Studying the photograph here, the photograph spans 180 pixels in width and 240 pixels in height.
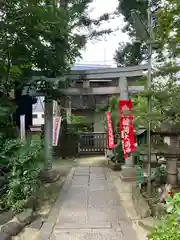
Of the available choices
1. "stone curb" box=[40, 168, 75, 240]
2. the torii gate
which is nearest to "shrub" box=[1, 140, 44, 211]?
"stone curb" box=[40, 168, 75, 240]

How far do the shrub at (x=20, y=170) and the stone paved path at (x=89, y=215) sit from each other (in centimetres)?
65

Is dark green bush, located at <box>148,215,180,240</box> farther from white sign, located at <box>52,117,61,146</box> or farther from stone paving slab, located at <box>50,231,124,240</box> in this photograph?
white sign, located at <box>52,117,61,146</box>

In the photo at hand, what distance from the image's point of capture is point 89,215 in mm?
3951

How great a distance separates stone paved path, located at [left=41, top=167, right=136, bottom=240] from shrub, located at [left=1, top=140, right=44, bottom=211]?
0.65 m

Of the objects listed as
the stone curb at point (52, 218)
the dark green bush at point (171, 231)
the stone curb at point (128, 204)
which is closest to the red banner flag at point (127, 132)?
the stone curb at point (128, 204)

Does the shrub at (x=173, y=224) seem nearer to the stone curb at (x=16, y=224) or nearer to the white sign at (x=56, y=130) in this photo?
the stone curb at (x=16, y=224)

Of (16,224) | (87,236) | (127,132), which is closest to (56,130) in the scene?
(127,132)

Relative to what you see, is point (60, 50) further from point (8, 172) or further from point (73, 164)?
point (73, 164)

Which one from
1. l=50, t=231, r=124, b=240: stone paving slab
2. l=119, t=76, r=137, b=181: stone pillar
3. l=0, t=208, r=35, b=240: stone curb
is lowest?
l=50, t=231, r=124, b=240: stone paving slab

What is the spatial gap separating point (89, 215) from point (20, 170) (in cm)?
151

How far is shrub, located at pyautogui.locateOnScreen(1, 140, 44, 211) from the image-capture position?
13.2ft

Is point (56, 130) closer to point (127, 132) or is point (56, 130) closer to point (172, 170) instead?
point (127, 132)

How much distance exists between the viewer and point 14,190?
13.3ft

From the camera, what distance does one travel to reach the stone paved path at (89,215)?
3.29 metres
